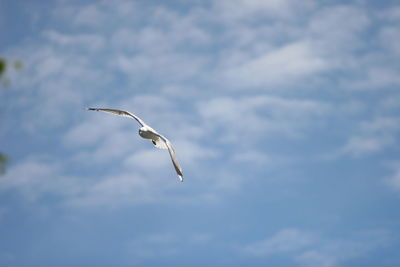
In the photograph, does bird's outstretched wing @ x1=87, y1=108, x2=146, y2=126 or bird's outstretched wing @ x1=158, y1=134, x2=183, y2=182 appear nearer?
bird's outstretched wing @ x1=158, y1=134, x2=183, y2=182

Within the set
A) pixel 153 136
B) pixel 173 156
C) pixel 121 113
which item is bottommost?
pixel 173 156

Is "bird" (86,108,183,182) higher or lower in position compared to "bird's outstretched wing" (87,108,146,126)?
lower

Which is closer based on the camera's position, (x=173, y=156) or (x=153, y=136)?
(x=173, y=156)

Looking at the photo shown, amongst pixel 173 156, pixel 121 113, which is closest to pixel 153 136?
pixel 173 156

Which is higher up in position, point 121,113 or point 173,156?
point 121,113

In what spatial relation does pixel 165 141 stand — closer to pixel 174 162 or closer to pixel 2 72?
pixel 174 162

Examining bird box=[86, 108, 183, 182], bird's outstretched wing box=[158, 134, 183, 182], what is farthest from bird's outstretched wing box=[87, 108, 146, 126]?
bird's outstretched wing box=[158, 134, 183, 182]

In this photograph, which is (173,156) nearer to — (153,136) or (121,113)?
(153,136)

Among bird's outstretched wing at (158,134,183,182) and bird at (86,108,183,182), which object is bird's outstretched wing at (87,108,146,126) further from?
bird's outstretched wing at (158,134,183,182)

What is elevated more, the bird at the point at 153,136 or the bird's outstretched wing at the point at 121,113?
the bird's outstretched wing at the point at 121,113

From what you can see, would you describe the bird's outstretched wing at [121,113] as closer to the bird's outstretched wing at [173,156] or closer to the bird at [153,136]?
the bird at [153,136]

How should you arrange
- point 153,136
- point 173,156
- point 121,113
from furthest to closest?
1. point 121,113
2. point 153,136
3. point 173,156

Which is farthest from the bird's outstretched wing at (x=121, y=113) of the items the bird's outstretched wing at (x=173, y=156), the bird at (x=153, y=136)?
the bird's outstretched wing at (x=173, y=156)

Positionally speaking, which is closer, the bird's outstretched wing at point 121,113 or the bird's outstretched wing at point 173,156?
the bird's outstretched wing at point 173,156
